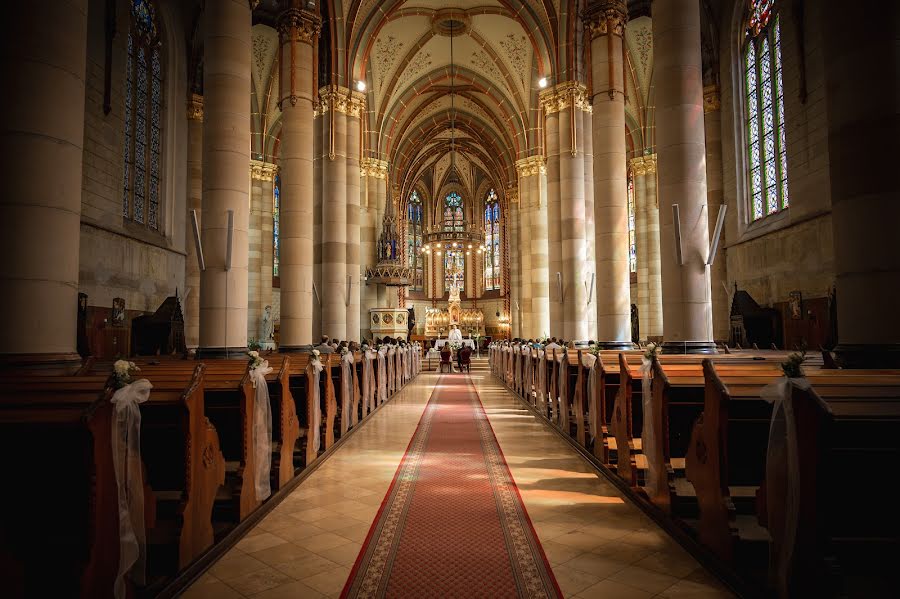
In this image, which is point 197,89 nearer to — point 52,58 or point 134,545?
point 52,58

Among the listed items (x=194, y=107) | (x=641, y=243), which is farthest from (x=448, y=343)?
(x=194, y=107)

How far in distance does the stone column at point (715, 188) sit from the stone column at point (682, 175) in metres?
11.3

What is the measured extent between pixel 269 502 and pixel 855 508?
14.0ft

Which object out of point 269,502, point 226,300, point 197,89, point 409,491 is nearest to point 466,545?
point 409,491

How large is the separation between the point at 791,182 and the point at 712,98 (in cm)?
528

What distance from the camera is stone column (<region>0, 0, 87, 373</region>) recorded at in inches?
205

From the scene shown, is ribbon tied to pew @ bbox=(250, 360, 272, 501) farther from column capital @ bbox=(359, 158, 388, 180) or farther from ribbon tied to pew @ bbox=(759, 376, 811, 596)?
column capital @ bbox=(359, 158, 388, 180)

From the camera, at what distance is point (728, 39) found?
62.2 feet

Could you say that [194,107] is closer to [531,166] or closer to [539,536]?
[531,166]

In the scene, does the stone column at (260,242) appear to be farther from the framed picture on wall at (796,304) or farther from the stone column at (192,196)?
the framed picture on wall at (796,304)

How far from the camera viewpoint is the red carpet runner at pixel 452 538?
3.22 meters

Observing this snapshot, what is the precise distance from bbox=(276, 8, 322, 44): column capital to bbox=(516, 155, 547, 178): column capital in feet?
45.7

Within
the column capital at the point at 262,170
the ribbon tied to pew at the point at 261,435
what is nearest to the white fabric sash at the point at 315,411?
the ribbon tied to pew at the point at 261,435

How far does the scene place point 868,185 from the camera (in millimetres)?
5457
